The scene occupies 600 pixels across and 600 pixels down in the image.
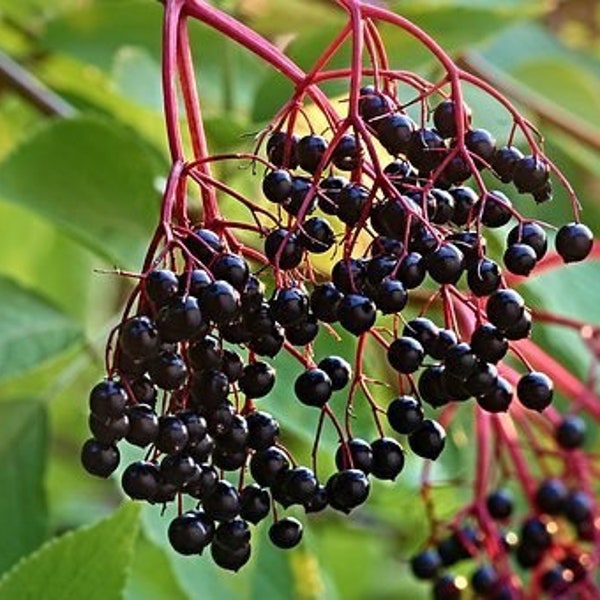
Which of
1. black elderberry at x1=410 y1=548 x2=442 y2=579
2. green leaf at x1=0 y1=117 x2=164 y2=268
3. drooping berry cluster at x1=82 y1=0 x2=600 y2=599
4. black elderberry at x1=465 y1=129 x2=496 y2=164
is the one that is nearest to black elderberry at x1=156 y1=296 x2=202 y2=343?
drooping berry cluster at x1=82 y1=0 x2=600 y2=599

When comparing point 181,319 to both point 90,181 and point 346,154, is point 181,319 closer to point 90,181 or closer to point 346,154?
point 346,154

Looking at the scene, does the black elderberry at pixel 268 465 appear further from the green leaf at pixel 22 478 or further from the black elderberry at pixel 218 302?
the green leaf at pixel 22 478

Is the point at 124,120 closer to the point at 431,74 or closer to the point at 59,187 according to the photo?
the point at 59,187

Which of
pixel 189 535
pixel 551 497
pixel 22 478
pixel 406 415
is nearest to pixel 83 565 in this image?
pixel 189 535

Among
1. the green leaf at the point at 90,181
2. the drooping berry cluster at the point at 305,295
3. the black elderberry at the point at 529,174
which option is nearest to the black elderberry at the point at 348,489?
the drooping berry cluster at the point at 305,295

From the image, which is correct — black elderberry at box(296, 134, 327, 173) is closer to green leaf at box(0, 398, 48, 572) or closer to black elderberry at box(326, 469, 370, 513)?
black elderberry at box(326, 469, 370, 513)

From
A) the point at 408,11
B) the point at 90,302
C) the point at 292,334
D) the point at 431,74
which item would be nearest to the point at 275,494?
the point at 292,334
